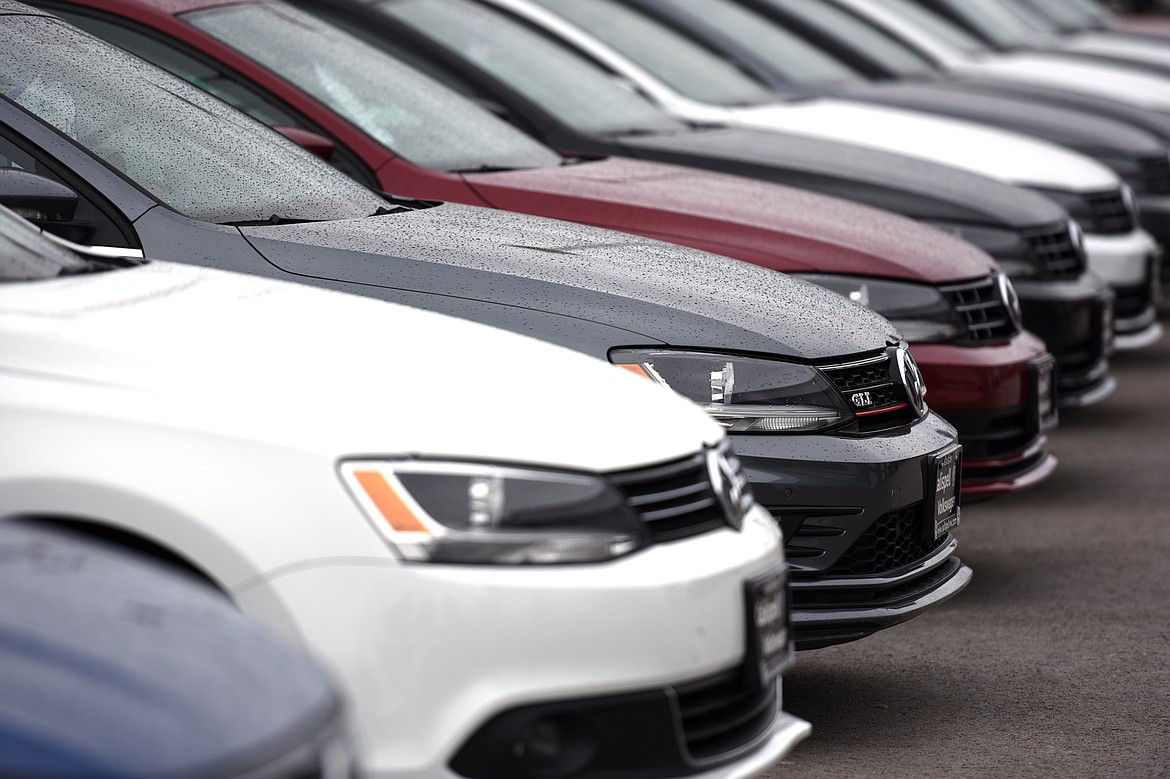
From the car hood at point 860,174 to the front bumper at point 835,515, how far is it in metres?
2.59

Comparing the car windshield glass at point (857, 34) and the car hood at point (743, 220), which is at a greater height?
the car hood at point (743, 220)

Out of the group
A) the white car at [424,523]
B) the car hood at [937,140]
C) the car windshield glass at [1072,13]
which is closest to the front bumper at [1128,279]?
the car hood at [937,140]

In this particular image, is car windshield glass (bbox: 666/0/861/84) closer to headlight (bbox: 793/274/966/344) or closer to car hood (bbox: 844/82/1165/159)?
car hood (bbox: 844/82/1165/159)

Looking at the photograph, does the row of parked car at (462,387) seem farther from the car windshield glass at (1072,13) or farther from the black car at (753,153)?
the car windshield glass at (1072,13)

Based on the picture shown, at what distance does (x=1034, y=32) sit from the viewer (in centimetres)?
1672

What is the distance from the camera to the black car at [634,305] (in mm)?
4219

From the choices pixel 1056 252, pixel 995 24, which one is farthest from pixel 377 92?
pixel 995 24

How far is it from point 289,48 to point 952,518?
2.77 metres

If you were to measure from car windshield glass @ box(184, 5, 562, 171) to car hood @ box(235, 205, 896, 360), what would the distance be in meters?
1.09

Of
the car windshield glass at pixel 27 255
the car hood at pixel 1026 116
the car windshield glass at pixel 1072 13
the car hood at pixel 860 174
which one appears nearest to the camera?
the car windshield glass at pixel 27 255

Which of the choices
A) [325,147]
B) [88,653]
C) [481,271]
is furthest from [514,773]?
[325,147]

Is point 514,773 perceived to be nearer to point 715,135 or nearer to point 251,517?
point 251,517

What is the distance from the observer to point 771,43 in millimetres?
10398

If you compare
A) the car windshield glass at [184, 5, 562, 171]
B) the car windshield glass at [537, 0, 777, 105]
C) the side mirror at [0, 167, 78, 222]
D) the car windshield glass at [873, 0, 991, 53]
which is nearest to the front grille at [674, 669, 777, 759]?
the side mirror at [0, 167, 78, 222]
